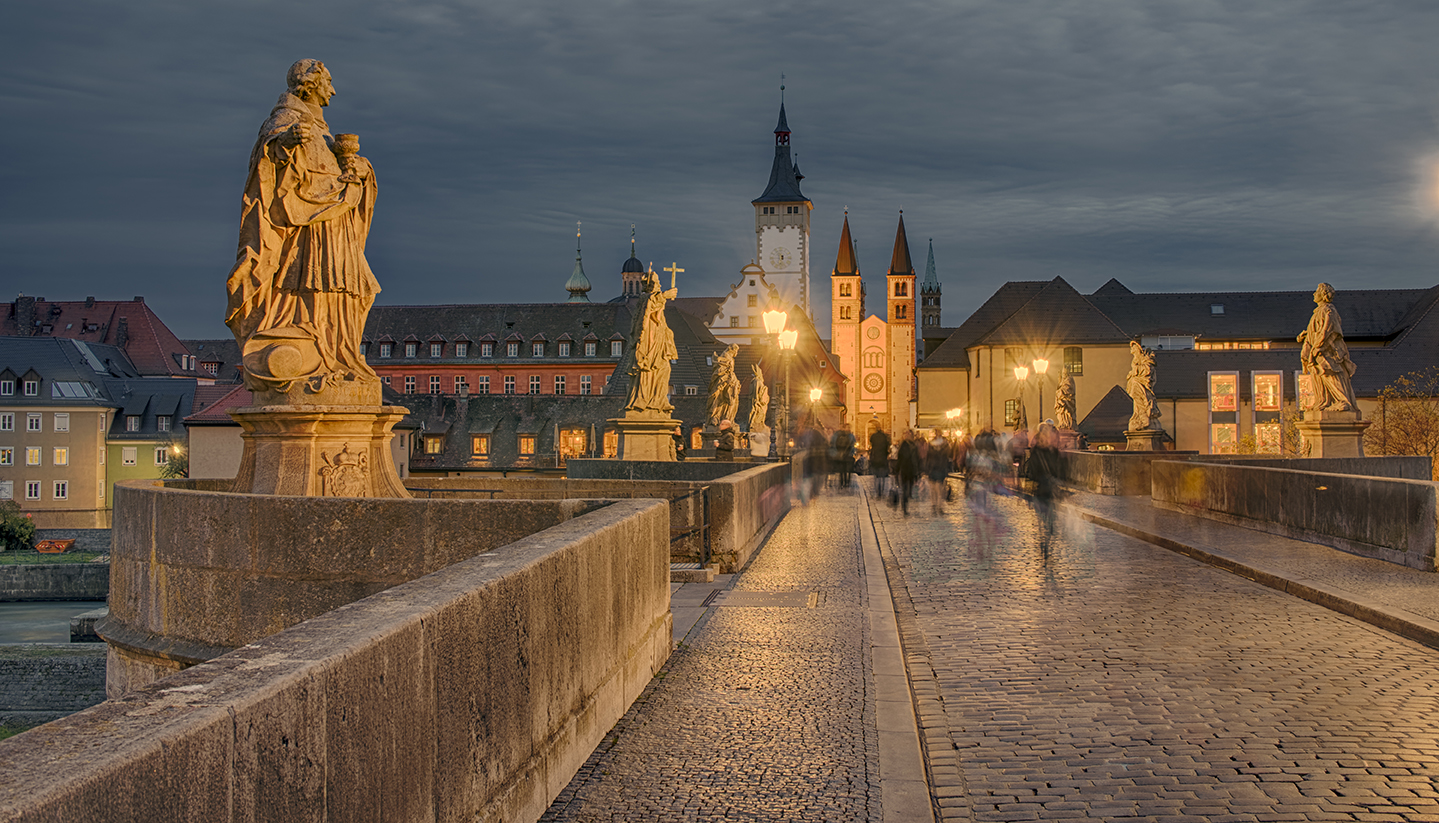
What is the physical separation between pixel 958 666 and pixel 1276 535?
9962 mm

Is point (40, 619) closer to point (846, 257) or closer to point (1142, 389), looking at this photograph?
point (1142, 389)

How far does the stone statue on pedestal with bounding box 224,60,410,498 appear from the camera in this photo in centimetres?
937

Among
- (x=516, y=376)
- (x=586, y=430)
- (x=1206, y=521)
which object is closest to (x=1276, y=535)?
(x=1206, y=521)

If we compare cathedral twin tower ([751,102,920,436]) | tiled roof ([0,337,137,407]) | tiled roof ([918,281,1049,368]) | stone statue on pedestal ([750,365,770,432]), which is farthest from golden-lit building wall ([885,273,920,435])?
stone statue on pedestal ([750,365,770,432])

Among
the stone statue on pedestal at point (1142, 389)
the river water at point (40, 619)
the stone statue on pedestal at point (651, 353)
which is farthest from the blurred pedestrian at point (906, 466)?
the river water at point (40, 619)

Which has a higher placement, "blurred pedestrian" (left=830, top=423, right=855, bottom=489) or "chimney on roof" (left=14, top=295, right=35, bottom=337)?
"chimney on roof" (left=14, top=295, right=35, bottom=337)

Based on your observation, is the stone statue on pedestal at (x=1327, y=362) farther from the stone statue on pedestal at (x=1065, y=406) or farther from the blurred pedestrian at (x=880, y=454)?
the stone statue on pedestal at (x=1065, y=406)

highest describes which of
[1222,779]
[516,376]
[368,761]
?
[516,376]

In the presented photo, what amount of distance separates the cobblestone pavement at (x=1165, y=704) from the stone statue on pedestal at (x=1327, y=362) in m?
13.8

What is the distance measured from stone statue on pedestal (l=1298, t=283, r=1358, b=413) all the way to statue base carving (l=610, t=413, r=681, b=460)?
12832 mm

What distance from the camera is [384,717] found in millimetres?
3193

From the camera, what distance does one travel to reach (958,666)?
775 cm

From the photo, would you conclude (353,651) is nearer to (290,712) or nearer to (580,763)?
(290,712)

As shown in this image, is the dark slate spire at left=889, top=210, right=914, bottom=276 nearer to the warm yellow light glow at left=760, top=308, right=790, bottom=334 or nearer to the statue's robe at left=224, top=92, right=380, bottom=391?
the warm yellow light glow at left=760, top=308, right=790, bottom=334
